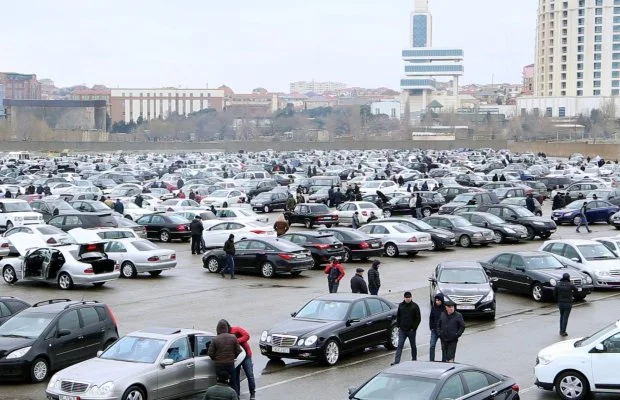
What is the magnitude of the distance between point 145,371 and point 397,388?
4351 millimetres

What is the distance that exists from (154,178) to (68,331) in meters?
56.0

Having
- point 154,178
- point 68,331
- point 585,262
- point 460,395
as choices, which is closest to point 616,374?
point 460,395

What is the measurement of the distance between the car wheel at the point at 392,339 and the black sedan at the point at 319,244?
467 inches

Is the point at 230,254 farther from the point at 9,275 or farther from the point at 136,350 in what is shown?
the point at 136,350

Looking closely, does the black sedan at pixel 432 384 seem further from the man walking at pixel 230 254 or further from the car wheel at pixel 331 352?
the man walking at pixel 230 254

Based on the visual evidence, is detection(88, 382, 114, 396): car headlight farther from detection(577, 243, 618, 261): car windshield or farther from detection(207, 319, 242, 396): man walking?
detection(577, 243, 618, 261): car windshield

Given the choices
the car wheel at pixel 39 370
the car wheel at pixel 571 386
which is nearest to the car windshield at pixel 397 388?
the car wheel at pixel 571 386

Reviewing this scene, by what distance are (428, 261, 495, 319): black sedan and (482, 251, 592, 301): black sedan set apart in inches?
101

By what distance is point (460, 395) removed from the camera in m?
12.7

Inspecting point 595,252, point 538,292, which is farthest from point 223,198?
point 538,292

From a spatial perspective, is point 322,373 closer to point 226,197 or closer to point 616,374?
point 616,374

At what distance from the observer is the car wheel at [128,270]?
1178 inches

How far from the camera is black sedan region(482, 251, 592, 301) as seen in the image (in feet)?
85.1

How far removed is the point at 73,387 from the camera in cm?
1470
